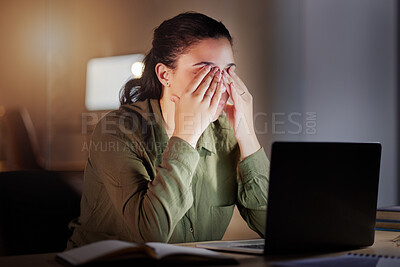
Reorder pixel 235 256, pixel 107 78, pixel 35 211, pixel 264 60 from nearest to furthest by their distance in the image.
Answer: pixel 235 256 < pixel 35 211 < pixel 107 78 < pixel 264 60

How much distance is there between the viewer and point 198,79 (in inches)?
80.9

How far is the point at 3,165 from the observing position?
178cm

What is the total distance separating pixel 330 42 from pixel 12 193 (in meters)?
1.72

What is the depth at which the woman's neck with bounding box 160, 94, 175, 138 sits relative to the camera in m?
2.05

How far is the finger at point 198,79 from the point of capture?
6.71 ft

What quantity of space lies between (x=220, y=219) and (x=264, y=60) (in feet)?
2.44

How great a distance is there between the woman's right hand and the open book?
30.3 inches

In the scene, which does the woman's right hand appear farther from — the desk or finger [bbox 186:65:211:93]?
the desk

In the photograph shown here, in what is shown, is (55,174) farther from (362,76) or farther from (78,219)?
(362,76)

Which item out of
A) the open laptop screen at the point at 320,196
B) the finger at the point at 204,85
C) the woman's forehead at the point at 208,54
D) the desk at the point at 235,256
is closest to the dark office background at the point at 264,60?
the woman's forehead at the point at 208,54

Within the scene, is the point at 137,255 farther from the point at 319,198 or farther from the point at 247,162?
the point at 247,162

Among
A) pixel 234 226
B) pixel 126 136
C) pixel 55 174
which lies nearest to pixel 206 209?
pixel 234 226

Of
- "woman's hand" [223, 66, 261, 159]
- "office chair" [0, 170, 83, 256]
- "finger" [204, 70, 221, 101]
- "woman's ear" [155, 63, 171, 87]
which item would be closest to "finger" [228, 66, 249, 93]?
"woman's hand" [223, 66, 261, 159]

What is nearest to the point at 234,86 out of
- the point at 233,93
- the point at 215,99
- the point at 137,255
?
the point at 233,93
